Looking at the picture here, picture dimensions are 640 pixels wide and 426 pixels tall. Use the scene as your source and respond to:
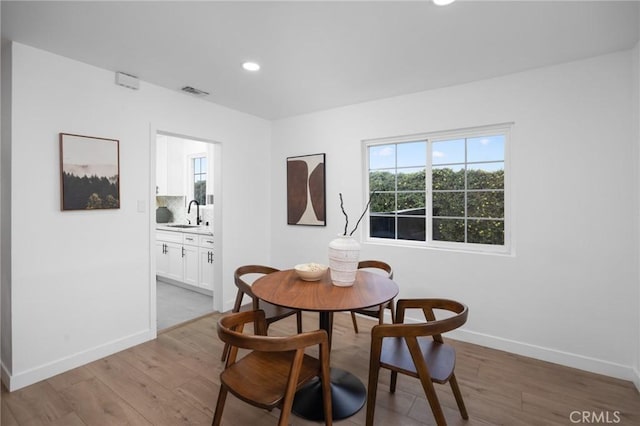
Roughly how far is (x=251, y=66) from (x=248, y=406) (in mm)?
2607

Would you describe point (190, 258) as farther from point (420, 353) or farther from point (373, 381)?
point (420, 353)

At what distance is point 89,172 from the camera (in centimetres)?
262

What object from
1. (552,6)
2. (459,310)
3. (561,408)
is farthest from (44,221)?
(561,408)

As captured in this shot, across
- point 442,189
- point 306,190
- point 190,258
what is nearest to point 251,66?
point 306,190

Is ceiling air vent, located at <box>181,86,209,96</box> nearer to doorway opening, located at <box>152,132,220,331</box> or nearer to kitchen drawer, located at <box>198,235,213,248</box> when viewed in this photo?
doorway opening, located at <box>152,132,220,331</box>

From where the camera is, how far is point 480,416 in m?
1.98

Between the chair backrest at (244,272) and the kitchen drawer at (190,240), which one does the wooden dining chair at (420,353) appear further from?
the kitchen drawer at (190,240)

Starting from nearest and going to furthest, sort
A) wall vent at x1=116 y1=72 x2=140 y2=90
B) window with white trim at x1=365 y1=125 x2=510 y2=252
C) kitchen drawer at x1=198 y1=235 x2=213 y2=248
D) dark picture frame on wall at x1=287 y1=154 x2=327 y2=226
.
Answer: wall vent at x1=116 y1=72 x2=140 y2=90 < window with white trim at x1=365 y1=125 x2=510 y2=252 < dark picture frame on wall at x1=287 y1=154 x2=327 y2=226 < kitchen drawer at x1=198 y1=235 x2=213 y2=248

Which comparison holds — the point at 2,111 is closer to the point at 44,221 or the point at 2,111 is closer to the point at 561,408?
the point at 44,221

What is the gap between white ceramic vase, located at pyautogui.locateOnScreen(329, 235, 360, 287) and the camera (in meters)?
2.12

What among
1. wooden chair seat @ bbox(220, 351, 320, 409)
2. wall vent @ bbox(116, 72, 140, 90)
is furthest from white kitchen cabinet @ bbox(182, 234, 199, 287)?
wooden chair seat @ bbox(220, 351, 320, 409)

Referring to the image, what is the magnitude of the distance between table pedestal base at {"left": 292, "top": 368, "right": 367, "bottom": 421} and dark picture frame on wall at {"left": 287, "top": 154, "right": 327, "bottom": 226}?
6.46 feet

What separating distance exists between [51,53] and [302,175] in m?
2.60

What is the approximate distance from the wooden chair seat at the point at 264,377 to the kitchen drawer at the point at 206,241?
2701 millimetres
